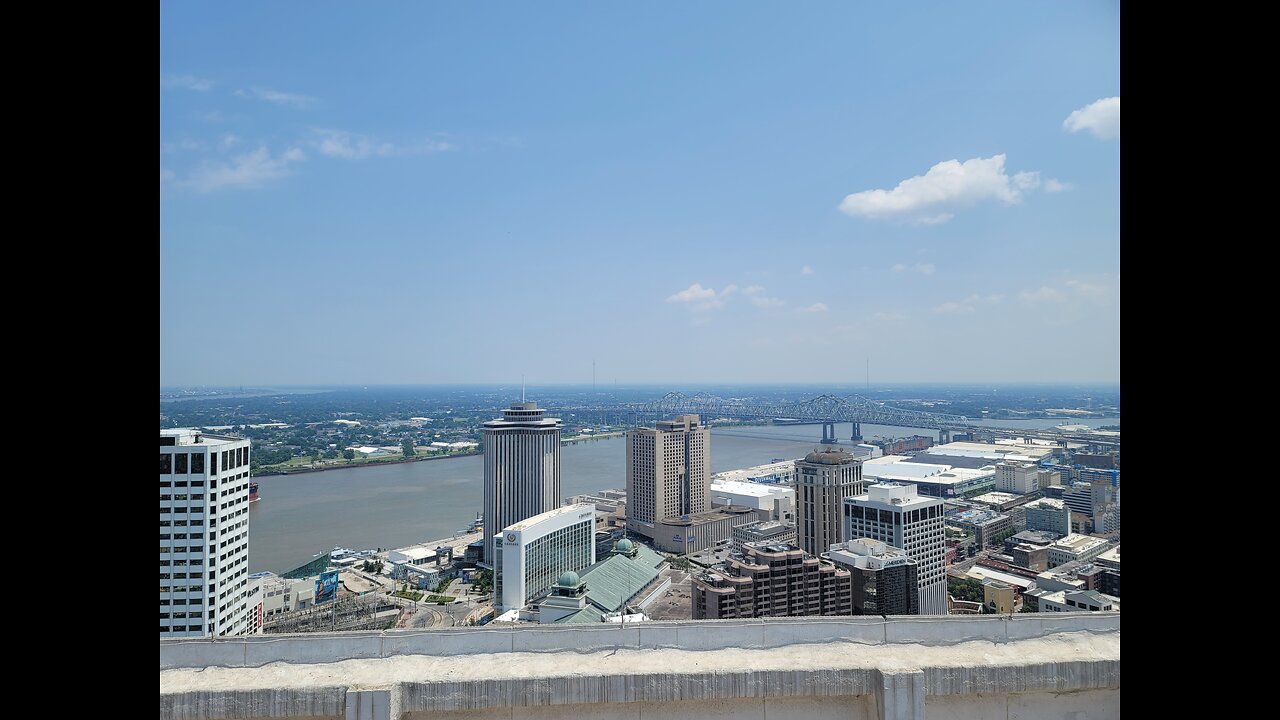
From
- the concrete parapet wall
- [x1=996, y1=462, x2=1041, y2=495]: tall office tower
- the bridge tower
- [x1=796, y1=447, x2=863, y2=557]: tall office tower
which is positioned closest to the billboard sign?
[x1=796, y1=447, x2=863, y2=557]: tall office tower

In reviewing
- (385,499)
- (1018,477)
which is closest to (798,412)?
(1018,477)

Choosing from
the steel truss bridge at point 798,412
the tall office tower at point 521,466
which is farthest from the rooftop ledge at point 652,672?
the steel truss bridge at point 798,412

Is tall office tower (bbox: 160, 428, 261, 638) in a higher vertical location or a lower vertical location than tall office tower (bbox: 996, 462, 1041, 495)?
higher

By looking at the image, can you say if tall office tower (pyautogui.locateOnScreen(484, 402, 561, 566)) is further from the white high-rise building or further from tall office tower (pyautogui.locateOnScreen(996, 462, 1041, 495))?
tall office tower (pyautogui.locateOnScreen(996, 462, 1041, 495))

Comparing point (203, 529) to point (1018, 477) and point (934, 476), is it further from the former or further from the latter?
point (1018, 477)

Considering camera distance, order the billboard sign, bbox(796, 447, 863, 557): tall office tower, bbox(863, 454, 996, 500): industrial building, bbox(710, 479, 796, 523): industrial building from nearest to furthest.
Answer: the billboard sign, bbox(796, 447, 863, 557): tall office tower, bbox(863, 454, 996, 500): industrial building, bbox(710, 479, 796, 523): industrial building
